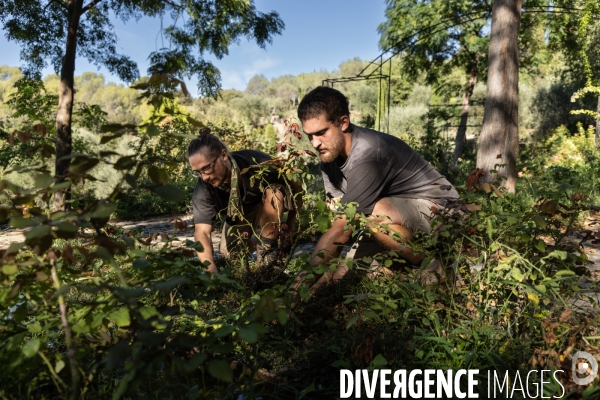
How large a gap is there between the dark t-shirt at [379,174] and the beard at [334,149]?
74mm

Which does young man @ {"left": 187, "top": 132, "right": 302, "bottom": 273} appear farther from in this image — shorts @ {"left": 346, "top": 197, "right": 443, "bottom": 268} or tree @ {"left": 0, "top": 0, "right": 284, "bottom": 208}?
tree @ {"left": 0, "top": 0, "right": 284, "bottom": 208}

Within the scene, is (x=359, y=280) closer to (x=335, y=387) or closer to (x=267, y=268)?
(x=267, y=268)

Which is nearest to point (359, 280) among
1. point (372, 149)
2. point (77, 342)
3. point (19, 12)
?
point (372, 149)

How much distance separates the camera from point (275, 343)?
222 cm

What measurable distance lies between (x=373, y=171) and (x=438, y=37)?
10.2m

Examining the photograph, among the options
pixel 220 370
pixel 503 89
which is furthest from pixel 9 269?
pixel 503 89

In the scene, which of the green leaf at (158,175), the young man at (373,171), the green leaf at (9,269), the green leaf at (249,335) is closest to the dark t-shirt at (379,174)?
the young man at (373,171)

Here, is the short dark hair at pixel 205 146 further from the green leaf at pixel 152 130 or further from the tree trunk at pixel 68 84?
the tree trunk at pixel 68 84

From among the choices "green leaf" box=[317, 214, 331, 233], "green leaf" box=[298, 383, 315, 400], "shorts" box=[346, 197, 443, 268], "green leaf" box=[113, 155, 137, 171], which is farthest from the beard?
"green leaf" box=[113, 155, 137, 171]

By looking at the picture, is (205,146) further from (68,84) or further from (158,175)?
(68,84)

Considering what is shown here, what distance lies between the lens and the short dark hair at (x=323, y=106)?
279 centimetres

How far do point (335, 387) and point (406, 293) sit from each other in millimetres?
538

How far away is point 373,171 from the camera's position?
272 centimetres

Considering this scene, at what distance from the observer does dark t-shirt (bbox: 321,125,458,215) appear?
2703mm
